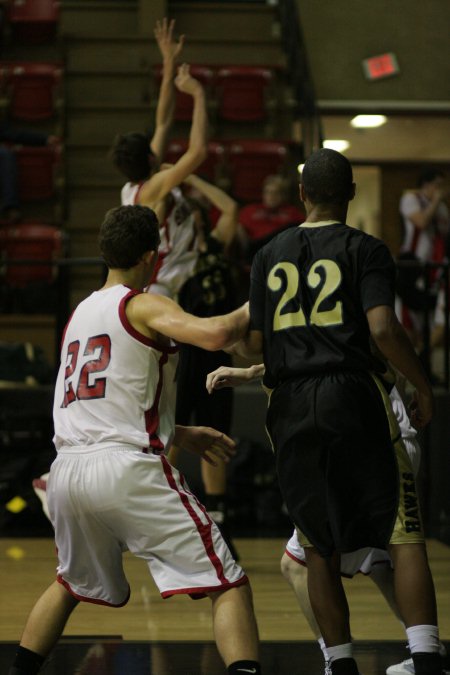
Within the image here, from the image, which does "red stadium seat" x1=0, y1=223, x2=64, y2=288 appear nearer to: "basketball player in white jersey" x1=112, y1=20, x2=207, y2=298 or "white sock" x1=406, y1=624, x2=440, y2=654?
"basketball player in white jersey" x1=112, y1=20, x2=207, y2=298

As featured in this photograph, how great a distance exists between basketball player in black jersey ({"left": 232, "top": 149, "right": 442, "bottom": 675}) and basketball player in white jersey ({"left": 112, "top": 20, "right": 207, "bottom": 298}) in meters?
2.01

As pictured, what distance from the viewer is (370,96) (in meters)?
10.8

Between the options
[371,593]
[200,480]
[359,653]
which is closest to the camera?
[359,653]

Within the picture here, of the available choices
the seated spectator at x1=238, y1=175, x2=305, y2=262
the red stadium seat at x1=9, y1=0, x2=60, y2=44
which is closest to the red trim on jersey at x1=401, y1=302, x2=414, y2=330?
the seated spectator at x1=238, y1=175, x2=305, y2=262

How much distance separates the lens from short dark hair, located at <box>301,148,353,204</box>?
3.07 metres

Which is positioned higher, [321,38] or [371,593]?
[321,38]

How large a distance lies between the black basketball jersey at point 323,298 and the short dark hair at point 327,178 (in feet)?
0.28

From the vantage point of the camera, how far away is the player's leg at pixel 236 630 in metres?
2.76

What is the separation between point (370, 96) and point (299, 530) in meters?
8.36

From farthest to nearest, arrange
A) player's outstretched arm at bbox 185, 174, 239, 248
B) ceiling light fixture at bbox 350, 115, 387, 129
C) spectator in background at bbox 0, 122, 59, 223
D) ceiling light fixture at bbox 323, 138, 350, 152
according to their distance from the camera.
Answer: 1. ceiling light fixture at bbox 323, 138, 350, 152
2. ceiling light fixture at bbox 350, 115, 387, 129
3. spectator in background at bbox 0, 122, 59, 223
4. player's outstretched arm at bbox 185, 174, 239, 248

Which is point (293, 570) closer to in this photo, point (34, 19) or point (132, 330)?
point (132, 330)

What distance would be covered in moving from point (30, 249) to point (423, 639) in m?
6.65

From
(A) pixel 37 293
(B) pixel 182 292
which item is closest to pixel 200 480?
(B) pixel 182 292

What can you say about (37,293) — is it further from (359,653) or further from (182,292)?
(359,653)
